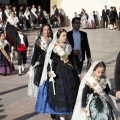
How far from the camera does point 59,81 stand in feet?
19.7

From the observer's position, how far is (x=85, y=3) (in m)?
29.1

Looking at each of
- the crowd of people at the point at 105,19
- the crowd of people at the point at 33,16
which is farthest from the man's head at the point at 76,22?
the crowd of people at the point at 105,19

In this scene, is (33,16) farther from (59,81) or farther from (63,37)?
(59,81)

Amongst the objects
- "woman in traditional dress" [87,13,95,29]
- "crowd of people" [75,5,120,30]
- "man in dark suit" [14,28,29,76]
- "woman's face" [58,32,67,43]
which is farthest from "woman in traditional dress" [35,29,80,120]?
"woman in traditional dress" [87,13,95,29]

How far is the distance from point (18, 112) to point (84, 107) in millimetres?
2063

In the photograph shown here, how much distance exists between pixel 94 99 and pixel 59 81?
3.07ft

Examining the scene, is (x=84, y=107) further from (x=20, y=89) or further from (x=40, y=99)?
(x=20, y=89)

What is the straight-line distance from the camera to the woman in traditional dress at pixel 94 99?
5137mm

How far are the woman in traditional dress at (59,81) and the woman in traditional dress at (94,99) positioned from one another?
711mm

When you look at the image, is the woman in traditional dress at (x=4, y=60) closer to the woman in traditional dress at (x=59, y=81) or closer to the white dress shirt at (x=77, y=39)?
the white dress shirt at (x=77, y=39)

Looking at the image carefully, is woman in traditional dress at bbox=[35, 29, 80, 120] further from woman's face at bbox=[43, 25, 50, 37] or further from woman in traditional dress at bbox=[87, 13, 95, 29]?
woman in traditional dress at bbox=[87, 13, 95, 29]

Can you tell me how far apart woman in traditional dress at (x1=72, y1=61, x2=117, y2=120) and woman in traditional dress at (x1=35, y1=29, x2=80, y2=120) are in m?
0.71

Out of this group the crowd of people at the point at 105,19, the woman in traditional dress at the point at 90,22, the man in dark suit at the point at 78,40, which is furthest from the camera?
the woman in traditional dress at the point at 90,22

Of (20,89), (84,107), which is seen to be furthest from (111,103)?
(20,89)
